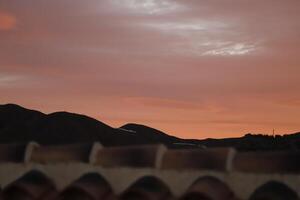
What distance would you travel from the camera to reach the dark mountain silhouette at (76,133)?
20.1m

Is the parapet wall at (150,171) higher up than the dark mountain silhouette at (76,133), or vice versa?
the dark mountain silhouette at (76,133)

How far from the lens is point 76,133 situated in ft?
74.3

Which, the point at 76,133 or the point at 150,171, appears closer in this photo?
the point at 150,171

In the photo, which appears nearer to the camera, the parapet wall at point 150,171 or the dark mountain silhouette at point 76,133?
the parapet wall at point 150,171

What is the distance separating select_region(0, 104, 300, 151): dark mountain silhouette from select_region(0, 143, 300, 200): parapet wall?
12.6 meters

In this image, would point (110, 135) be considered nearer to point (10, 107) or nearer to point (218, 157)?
point (10, 107)

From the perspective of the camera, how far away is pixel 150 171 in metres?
4.56

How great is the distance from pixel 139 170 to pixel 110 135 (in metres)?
21.9

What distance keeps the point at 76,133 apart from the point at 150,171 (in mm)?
18332

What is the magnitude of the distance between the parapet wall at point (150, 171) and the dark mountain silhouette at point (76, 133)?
12577 millimetres

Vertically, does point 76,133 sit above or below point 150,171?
above

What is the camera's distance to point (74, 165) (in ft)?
16.7

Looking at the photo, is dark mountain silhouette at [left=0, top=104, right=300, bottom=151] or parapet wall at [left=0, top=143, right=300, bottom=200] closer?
parapet wall at [left=0, top=143, right=300, bottom=200]

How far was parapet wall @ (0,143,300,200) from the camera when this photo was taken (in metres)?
4.05
